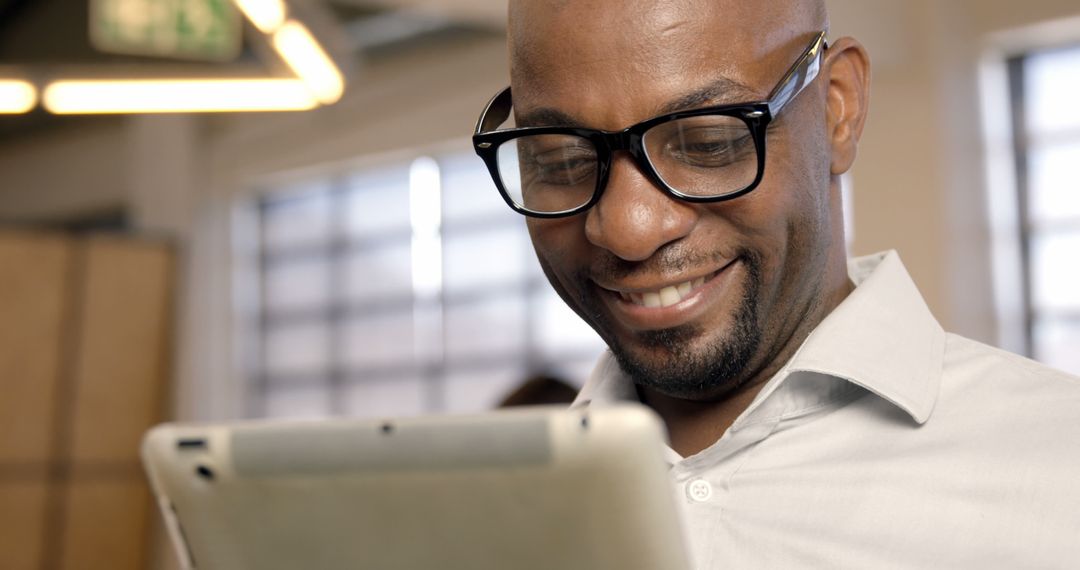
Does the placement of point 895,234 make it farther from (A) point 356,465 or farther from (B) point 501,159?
(A) point 356,465

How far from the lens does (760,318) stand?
1.09m

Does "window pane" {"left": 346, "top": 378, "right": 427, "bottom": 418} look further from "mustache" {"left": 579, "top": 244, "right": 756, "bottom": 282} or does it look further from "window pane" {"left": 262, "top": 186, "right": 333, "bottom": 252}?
"mustache" {"left": 579, "top": 244, "right": 756, "bottom": 282}

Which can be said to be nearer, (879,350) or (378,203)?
(879,350)

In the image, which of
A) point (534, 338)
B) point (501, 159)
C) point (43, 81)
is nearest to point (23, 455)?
point (534, 338)

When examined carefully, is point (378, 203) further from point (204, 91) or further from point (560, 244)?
point (560, 244)

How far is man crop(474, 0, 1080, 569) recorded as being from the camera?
0.99 m

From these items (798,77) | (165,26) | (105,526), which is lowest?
(105,526)

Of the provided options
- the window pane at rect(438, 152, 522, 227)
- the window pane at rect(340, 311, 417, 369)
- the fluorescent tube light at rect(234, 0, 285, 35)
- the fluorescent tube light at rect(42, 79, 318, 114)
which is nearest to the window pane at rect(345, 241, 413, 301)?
the window pane at rect(340, 311, 417, 369)

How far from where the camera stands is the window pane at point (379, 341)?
7.06m

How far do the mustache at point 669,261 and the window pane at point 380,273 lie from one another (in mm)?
5995

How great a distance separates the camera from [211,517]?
2.50 ft

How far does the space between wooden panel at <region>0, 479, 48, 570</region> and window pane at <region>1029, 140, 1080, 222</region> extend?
13.4 feet

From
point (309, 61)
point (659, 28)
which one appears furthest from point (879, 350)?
point (309, 61)

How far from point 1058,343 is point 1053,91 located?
95cm
